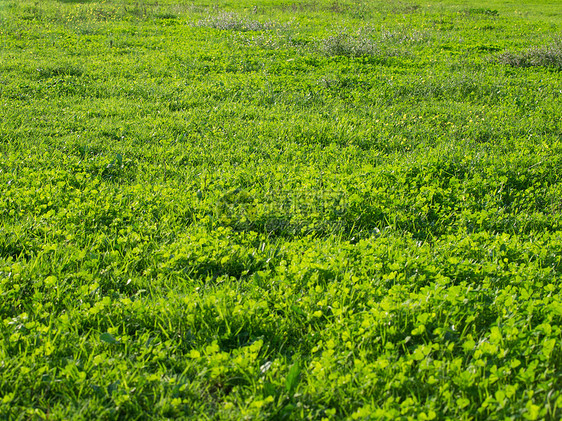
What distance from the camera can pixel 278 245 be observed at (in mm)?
4094

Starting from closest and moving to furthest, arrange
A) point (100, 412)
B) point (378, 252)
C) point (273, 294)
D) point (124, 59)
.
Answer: point (100, 412) < point (273, 294) < point (378, 252) < point (124, 59)

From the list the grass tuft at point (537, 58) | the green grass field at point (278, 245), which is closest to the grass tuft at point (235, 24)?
the green grass field at point (278, 245)

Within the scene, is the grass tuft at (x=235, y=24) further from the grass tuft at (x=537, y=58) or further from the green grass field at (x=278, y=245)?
the grass tuft at (x=537, y=58)

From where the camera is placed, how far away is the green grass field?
2.60 meters

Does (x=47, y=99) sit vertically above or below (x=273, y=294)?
above

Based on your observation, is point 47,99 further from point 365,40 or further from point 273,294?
point 365,40

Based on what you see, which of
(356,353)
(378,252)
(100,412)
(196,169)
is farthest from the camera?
(196,169)

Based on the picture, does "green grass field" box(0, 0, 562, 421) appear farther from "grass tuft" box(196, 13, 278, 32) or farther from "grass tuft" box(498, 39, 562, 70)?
"grass tuft" box(196, 13, 278, 32)

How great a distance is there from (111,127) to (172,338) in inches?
175

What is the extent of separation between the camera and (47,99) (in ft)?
25.1

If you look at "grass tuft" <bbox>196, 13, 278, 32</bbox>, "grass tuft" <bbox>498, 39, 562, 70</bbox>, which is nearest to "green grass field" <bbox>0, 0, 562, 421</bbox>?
"grass tuft" <bbox>498, 39, 562, 70</bbox>

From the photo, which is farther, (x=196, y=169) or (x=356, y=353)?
(x=196, y=169)

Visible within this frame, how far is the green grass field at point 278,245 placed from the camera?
8.54 ft

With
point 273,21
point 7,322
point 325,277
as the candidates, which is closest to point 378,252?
point 325,277
